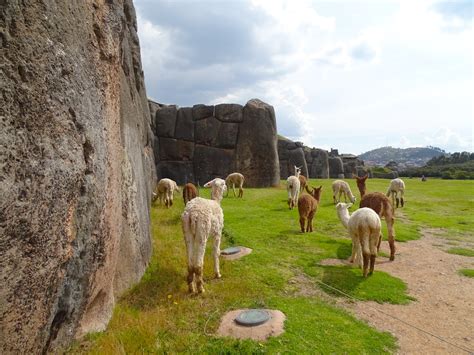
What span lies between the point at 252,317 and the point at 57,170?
4608 mm

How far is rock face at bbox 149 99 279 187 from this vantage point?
3172cm

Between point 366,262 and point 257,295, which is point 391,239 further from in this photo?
point 257,295

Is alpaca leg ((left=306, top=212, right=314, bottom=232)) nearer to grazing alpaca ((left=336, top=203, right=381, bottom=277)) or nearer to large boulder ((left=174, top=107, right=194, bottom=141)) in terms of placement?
grazing alpaca ((left=336, top=203, right=381, bottom=277))

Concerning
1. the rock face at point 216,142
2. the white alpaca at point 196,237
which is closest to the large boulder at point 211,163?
the rock face at point 216,142

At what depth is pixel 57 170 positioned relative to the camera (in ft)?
16.1

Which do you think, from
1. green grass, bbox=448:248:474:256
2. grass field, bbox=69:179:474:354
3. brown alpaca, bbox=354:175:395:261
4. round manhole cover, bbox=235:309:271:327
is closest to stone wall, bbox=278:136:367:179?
grass field, bbox=69:179:474:354

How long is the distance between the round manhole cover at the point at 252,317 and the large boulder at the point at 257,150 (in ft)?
79.6

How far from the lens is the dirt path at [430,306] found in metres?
7.01

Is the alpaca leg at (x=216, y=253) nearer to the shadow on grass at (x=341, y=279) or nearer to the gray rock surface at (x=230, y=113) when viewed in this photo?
the shadow on grass at (x=341, y=279)

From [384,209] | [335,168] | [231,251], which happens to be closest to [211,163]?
[231,251]

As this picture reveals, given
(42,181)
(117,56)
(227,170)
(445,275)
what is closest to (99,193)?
(42,181)

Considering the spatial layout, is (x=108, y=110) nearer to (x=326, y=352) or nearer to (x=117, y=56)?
(x=117, y=56)

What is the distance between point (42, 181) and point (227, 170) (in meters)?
28.3

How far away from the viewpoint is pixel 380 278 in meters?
10.1
